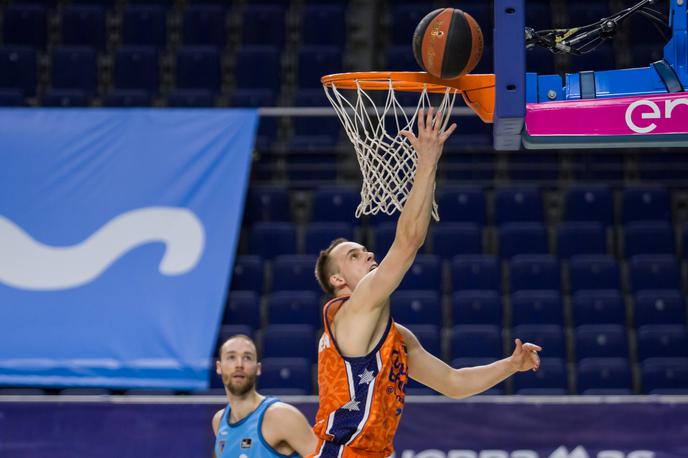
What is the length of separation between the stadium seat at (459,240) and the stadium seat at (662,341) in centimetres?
159

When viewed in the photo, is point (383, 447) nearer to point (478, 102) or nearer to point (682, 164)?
point (478, 102)

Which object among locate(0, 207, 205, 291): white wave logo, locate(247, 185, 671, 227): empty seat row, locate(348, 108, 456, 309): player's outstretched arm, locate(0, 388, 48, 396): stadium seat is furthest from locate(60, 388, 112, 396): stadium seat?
locate(348, 108, 456, 309): player's outstretched arm

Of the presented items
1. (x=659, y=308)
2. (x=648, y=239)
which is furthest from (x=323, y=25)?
(x=659, y=308)

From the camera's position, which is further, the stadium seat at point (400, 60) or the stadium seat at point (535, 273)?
the stadium seat at point (400, 60)

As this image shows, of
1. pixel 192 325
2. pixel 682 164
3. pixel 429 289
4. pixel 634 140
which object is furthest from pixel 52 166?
pixel 634 140

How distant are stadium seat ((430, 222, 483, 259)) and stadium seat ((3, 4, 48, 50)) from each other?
473 cm

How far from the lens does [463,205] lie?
9492 millimetres

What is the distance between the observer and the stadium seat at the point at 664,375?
8.12 metres

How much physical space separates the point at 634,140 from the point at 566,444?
10.2 ft

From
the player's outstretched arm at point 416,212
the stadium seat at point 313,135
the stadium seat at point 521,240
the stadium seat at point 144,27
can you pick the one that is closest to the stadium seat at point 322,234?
the stadium seat at point 313,135

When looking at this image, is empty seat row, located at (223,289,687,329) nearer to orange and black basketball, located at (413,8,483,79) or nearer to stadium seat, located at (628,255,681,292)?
stadium seat, located at (628,255,681,292)

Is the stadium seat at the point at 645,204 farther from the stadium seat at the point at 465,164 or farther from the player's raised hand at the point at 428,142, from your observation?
the player's raised hand at the point at 428,142

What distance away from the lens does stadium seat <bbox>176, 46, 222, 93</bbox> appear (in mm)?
10578

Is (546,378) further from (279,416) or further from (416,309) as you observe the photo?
(279,416)
